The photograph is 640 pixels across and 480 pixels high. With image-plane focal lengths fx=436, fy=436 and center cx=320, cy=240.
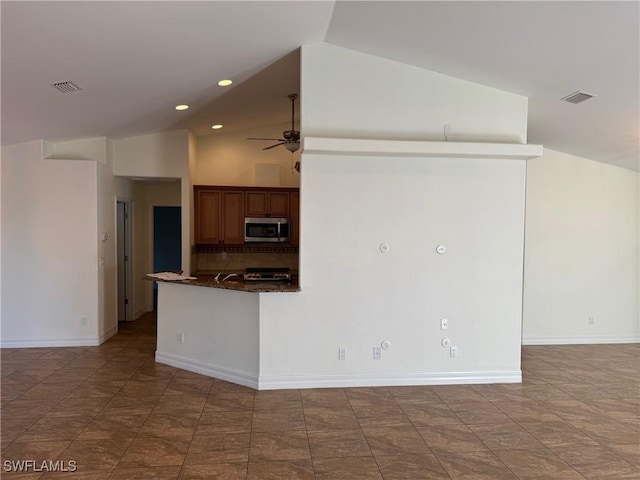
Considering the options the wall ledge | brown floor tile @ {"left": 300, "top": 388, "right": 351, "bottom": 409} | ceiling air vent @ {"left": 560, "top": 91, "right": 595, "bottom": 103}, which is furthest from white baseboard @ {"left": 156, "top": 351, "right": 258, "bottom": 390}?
ceiling air vent @ {"left": 560, "top": 91, "right": 595, "bottom": 103}

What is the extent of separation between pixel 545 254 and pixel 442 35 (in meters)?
3.78

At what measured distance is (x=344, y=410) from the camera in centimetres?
378

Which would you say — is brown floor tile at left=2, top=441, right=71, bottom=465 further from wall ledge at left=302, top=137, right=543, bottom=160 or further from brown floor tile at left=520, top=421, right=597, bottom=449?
brown floor tile at left=520, top=421, right=597, bottom=449

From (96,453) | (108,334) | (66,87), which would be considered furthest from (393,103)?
(108,334)

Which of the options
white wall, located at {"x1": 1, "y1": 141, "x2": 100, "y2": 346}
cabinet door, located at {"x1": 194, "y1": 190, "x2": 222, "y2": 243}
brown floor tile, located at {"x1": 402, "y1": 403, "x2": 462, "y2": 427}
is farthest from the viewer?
cabinet door, located at {"x1": 194, "y1": 190, "x2": 222, "y2": 243}

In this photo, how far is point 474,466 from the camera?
2932 millimetres

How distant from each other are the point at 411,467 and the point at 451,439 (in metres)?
0.54

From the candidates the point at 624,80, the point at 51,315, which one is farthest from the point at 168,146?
Answer: the point at 624,80

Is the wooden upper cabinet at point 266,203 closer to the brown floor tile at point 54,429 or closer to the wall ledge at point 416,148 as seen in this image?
the wall ledge at point 416,148

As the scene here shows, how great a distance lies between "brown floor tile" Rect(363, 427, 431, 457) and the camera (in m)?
3.12

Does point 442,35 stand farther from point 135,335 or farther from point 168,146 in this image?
point 135,335

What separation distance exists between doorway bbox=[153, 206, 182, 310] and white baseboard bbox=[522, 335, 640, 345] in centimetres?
673

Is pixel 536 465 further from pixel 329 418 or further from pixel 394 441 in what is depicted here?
pixel 329 418

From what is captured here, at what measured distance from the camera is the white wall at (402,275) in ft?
14.0
